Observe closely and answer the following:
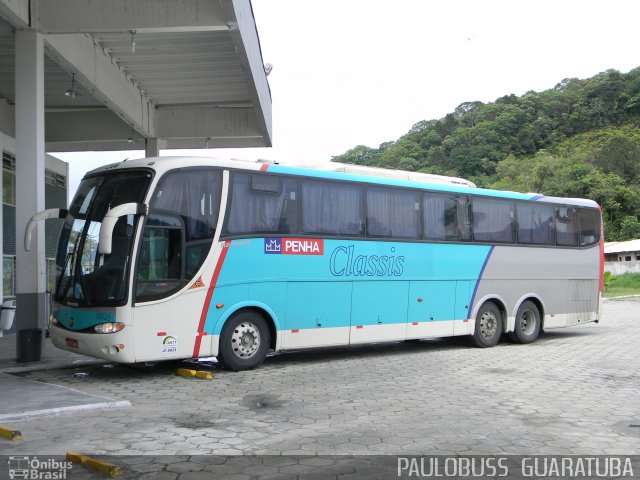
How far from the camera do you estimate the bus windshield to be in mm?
9680

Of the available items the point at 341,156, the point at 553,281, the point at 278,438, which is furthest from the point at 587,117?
the point at 278,438

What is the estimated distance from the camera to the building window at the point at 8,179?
64.5ft

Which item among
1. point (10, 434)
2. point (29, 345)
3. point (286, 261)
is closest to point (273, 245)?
point (286, 261)

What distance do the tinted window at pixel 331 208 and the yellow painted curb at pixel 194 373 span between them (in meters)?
3.09

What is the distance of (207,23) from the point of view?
12125 mm

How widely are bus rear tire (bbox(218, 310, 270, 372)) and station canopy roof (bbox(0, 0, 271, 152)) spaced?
5422mm

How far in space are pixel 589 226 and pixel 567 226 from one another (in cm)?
97

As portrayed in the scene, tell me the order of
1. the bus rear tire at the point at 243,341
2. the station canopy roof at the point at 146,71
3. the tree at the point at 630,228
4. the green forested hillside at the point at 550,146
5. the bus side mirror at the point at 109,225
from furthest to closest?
the green forested hillside at the point at 550,146 < the tree at the point at 630,228 < the station canopy roof at the point at 146,71 < the bus rear tire at the point at 243,341 < the bus side mirror at the point at 109,225

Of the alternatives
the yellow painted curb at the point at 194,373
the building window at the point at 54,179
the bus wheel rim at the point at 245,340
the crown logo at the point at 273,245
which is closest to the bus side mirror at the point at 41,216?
the yellow painted curb at the point at 194,373

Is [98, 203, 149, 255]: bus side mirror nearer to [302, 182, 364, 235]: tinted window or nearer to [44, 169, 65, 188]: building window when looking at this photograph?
[302, 182, 364, 235]: tinted window

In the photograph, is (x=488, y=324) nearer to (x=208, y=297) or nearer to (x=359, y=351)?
(x=359, y=351)

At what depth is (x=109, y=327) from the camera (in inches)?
376

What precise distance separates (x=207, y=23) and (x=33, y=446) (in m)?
8.36

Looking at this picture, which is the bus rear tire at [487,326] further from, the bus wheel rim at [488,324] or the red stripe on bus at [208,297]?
the red stripe on bus at [208,297]
